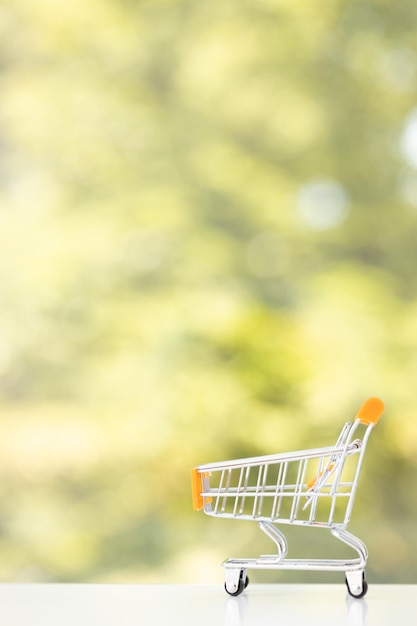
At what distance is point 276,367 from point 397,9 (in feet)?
3.92

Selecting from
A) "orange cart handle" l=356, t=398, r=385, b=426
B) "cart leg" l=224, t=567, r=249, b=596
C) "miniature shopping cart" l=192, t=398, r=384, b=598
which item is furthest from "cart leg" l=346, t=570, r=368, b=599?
"orange cart handle" l=356, t=398, r=385, b=426

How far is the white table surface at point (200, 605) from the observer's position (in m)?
1.79

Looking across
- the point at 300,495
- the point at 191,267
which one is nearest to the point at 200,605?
the point at 300,495

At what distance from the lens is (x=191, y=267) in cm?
250

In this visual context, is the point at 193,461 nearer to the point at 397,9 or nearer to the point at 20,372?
the point at 20,372

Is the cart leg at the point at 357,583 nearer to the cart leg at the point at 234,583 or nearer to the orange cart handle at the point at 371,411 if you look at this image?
the cart leg at the point at 234,583

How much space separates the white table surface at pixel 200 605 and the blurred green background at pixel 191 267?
19 centimetres

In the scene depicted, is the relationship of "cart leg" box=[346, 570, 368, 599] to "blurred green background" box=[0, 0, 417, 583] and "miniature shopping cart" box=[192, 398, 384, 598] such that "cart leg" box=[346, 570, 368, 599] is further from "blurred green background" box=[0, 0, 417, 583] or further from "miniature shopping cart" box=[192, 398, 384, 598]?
"blurred green background" box=[0, 0, 417, 583]

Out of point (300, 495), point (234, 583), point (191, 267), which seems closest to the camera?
point (300, 495)

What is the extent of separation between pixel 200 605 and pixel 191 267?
1.00 m

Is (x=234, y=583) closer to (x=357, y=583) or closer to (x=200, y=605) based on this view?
(x=200, y=605)

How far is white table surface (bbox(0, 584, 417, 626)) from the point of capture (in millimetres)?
1785

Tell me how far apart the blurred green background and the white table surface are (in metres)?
0.19

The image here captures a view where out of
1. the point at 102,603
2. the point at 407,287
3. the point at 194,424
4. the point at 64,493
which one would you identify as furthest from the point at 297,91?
the point at 102,603
